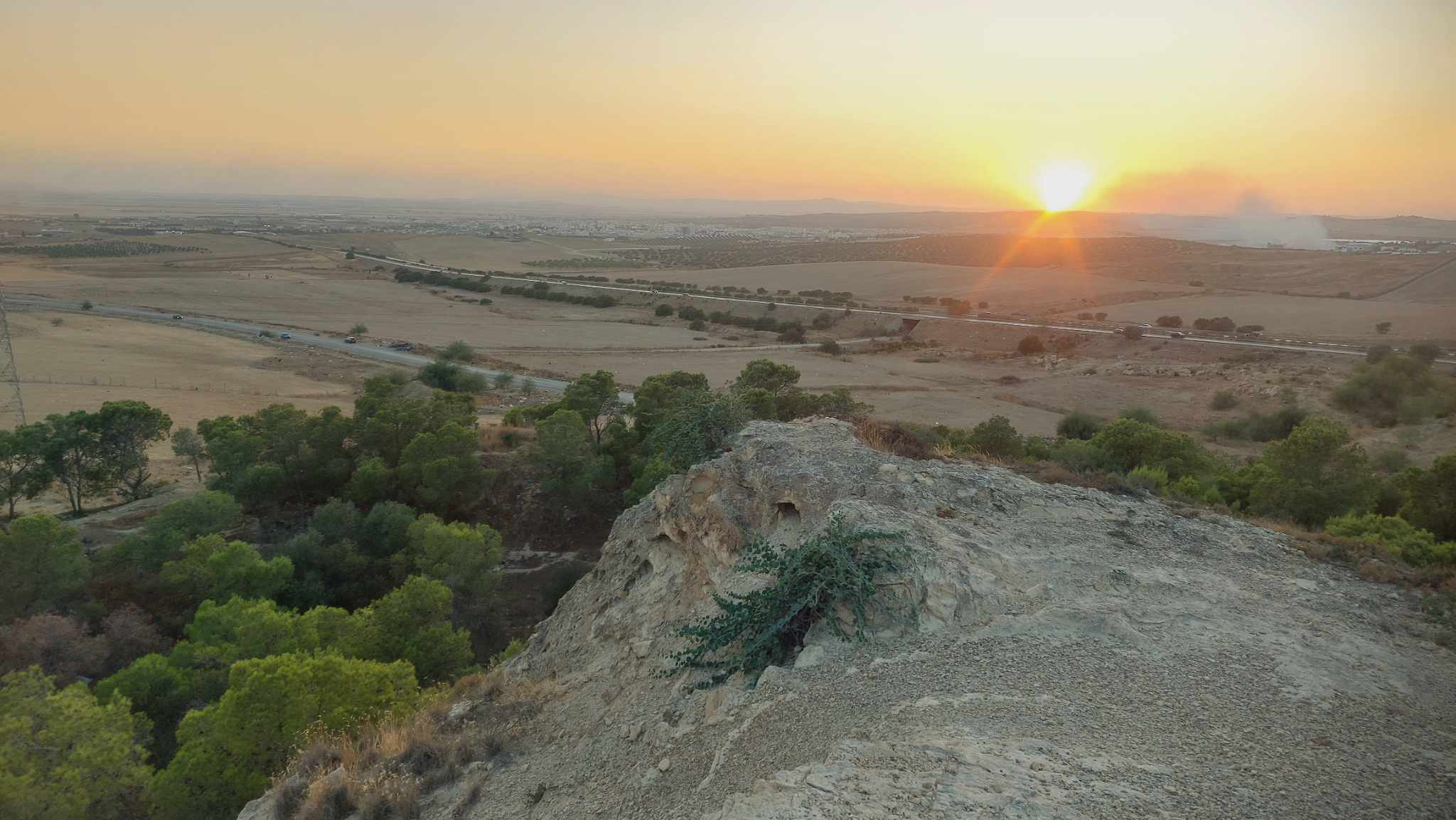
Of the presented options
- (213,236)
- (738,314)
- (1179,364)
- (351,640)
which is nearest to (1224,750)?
(351,640)

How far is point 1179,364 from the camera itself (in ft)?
176

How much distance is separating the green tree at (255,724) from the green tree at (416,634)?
3482 millimetres

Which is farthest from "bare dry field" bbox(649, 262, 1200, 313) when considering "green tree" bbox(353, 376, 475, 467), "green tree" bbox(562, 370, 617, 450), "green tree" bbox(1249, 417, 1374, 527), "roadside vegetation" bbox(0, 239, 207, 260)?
"roadside vegetation" bbox(0, 239, 207, 260)

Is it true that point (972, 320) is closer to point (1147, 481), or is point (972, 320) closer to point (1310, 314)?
point (1310, 314)

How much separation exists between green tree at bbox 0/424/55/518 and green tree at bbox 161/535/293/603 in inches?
454

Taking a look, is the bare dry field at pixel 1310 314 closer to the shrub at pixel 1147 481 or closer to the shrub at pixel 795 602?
the shrub at pixel 1147 481

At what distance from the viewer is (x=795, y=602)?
26.8ft

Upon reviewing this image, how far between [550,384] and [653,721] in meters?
46.1

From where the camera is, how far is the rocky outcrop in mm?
5859

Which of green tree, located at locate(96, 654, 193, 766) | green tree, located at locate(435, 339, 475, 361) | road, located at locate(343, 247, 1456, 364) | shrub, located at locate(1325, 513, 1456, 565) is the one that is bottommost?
green tree, located at locate(96, 654, 193, 766)

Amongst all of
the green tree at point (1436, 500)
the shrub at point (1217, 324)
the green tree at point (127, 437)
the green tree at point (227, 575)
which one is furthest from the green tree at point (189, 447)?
the shrub at point (1217, 324)

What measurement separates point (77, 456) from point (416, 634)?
20.6 metres

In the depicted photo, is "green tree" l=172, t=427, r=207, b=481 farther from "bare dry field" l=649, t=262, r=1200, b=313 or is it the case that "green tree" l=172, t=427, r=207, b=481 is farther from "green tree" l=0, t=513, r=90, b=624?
"bare dry field" l=649, t=262, r=1200, b=313

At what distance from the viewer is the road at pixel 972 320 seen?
175 ft
